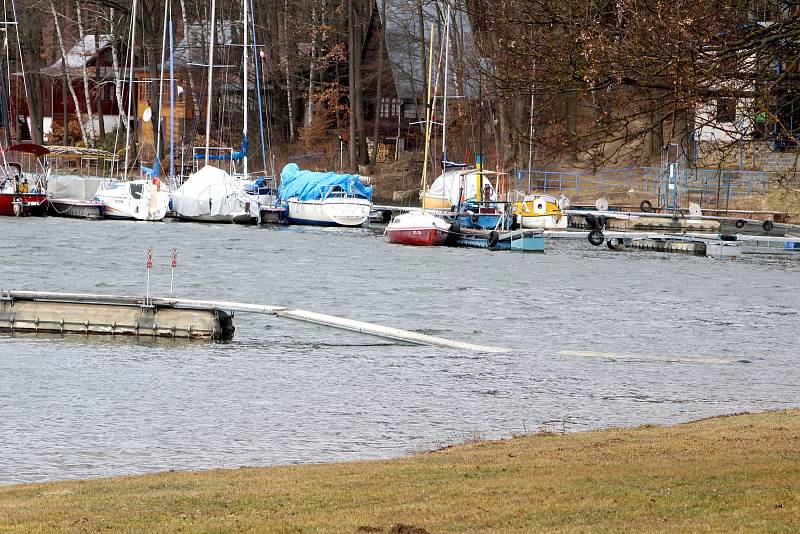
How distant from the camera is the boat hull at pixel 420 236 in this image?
56.9 m

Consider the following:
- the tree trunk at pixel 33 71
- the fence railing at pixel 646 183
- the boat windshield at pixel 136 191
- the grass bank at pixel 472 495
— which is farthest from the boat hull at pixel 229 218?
the grass bank at pixel 472 495

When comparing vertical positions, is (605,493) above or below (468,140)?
below

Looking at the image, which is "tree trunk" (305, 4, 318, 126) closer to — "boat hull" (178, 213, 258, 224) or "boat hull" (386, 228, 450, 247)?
"boat hull" (178, 213, 258, 224)

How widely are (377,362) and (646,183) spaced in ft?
151

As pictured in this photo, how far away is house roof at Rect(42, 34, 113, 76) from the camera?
97.6 m

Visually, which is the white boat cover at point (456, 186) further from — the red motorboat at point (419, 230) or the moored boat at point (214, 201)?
the moored boat at point (214, 201)

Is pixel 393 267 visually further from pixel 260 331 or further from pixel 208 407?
pixel 208 407

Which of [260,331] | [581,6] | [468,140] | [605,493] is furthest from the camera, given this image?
[468,140]

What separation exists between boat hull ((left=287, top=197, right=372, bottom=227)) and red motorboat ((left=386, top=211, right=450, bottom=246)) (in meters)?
8.71

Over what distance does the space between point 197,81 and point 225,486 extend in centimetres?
8363

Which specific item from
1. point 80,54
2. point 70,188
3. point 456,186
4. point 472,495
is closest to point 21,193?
point 70,188

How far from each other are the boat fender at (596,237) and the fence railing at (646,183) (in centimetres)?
602

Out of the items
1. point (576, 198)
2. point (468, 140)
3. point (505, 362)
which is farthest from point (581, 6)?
point (468, 140)

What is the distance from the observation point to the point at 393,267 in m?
47.9
